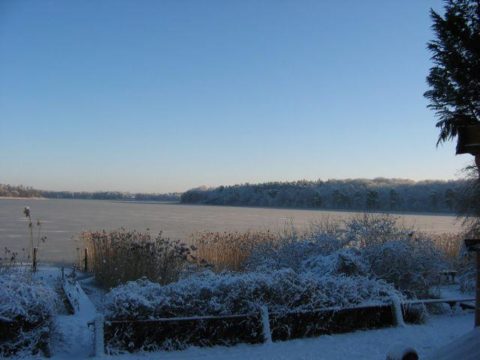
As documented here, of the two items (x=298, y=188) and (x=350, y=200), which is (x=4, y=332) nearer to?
(x=350, y=200)

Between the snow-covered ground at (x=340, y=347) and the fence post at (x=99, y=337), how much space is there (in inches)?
8.8

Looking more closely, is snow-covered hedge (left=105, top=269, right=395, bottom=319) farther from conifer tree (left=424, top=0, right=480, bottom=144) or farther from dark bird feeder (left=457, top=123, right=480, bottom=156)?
dark bird feeder (left=457, top=123, right=480, bottom=156)

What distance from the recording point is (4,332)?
6.72m

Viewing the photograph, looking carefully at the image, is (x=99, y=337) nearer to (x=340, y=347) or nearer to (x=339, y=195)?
(x=340, y=347)

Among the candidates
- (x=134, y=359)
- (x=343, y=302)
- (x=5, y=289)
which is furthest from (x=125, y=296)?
(x=343, y=302)

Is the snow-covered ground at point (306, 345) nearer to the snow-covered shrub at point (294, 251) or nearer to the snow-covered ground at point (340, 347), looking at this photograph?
the snow-covered ground at point (340, 347)

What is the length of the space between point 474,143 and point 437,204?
79678 mm

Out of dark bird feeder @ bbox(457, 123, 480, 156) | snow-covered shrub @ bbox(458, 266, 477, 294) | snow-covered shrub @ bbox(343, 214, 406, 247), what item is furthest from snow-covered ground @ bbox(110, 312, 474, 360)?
dark bird feeder @ bbox(457, 123, 480, 156)

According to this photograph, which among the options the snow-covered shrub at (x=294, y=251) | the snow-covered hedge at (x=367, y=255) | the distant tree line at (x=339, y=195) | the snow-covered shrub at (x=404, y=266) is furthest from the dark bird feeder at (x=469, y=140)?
the distant tree line at (x=339, y=195)

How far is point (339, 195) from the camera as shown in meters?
84.6

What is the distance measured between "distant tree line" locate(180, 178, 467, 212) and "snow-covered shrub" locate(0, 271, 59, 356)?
56.5 metres

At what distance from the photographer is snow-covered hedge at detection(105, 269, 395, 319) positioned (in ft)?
24.2

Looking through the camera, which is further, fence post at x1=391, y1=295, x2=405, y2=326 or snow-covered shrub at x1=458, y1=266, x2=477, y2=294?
snow-covered shrub at x1=458, y1=266, x2=477, y2=294

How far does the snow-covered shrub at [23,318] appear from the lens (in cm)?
670
